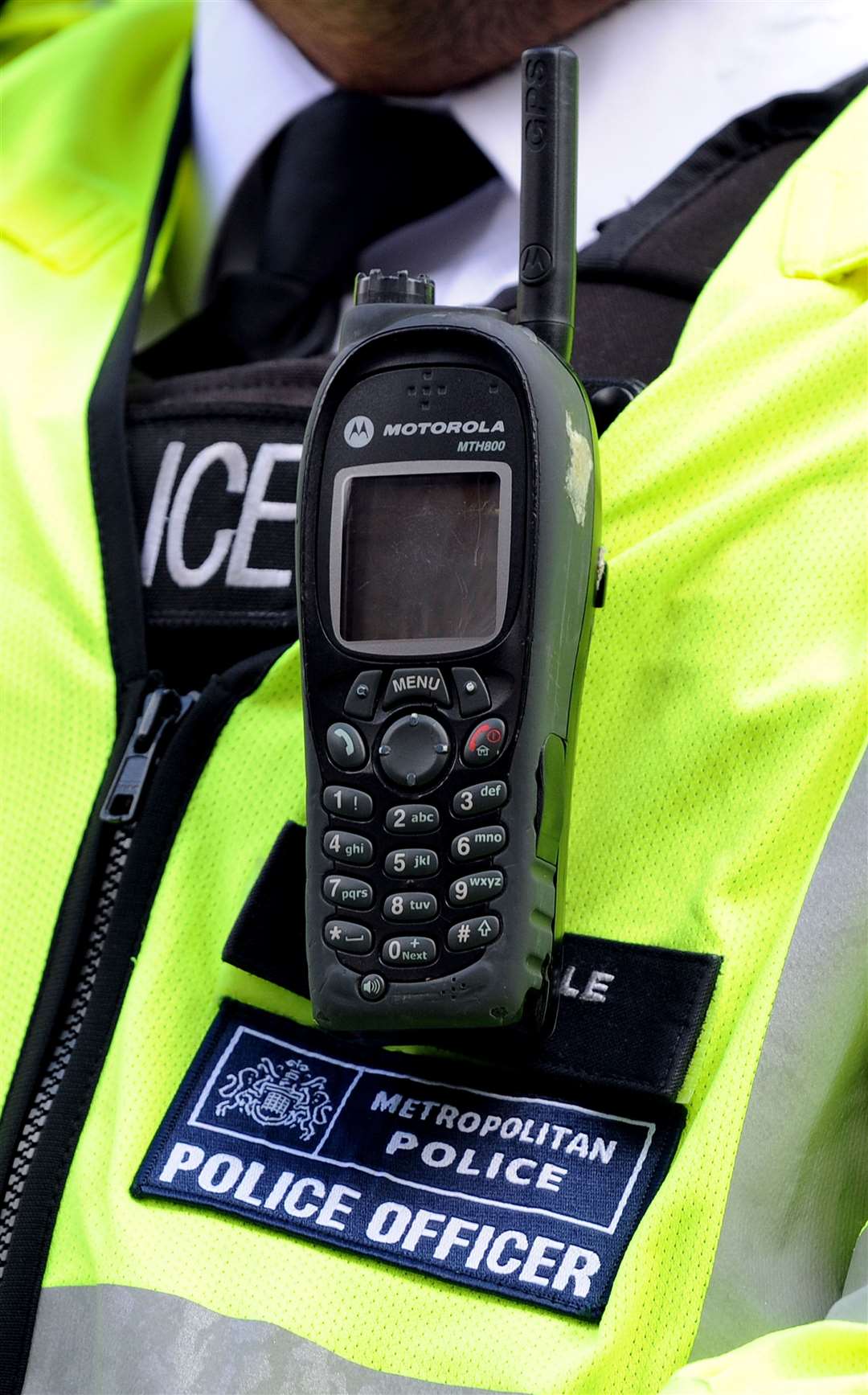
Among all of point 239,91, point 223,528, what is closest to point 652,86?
point 239,91

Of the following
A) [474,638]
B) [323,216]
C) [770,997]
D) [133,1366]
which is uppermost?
[323,216]

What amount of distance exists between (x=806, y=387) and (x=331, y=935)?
31cm

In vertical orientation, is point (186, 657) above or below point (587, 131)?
below

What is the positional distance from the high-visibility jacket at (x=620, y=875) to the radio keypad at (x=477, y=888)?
0.07 m

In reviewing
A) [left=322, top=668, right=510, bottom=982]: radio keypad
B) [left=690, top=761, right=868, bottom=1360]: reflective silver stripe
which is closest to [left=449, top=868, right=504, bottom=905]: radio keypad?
[left=322, top=668, right=510, bottom=982]: radio keypad

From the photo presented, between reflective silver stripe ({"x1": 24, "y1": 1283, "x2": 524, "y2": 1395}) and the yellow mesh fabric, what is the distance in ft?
0.38

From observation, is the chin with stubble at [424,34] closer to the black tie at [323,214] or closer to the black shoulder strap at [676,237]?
the black tie at [323,214]

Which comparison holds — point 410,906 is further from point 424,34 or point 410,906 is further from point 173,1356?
point 424,34

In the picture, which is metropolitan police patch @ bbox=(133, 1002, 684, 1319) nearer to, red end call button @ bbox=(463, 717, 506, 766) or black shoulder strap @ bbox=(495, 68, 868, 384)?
red end call button @ bbox=(463, 717, 506, 766)

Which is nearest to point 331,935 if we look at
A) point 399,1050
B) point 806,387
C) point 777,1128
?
point 399,1050

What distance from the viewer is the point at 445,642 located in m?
0.55

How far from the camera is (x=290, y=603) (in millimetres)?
727

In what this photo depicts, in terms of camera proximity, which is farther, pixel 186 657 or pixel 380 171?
pixel 380 171

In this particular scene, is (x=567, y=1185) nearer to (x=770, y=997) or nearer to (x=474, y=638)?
(x=770, y=997)
